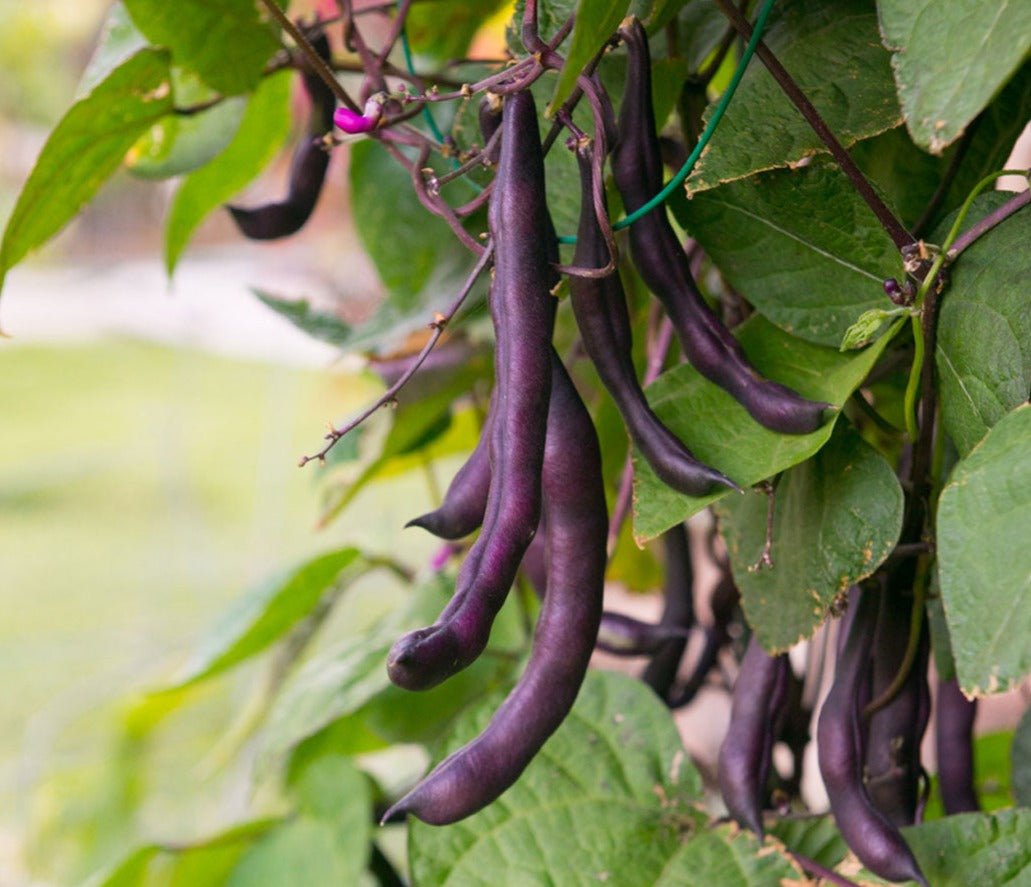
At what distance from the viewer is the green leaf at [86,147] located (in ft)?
1.71

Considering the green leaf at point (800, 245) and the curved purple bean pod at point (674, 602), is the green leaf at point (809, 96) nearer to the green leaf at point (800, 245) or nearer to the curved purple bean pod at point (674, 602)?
the green leaf at point (800, 245)

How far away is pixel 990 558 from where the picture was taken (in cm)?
33

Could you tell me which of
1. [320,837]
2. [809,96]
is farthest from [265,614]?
[809,96]

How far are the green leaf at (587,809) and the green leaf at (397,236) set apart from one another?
24cm

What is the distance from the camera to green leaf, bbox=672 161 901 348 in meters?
0.44

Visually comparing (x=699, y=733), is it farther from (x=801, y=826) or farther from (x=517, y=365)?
(x=517, y=365)

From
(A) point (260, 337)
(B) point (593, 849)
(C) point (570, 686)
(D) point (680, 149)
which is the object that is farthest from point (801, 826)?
(A) point (260, 337)

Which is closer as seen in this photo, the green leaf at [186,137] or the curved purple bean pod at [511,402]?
the curved purple bean pod at [511,402]

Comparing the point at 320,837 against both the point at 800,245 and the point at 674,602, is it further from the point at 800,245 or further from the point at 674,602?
the point at 800,245

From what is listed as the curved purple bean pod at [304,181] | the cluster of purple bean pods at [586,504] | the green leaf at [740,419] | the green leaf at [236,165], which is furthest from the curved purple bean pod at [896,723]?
the green leaf at [236,165]

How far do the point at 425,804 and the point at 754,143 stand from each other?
251 millimetres

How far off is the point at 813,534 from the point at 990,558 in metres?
0.11

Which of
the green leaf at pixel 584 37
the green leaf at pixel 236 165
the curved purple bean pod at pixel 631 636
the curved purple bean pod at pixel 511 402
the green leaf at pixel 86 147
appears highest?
the green leaf at pixel 86 147

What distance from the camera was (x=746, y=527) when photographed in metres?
0.48
